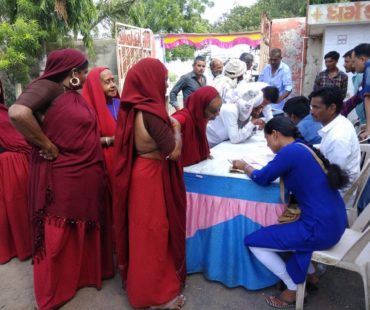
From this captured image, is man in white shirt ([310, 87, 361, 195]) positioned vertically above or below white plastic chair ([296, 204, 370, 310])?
above

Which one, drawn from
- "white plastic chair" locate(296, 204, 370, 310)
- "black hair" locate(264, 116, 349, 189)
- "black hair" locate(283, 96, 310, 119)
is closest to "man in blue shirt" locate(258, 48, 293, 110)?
"black hair" locate(283, 96, 310, 119)

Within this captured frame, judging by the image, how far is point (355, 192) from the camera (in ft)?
8.96

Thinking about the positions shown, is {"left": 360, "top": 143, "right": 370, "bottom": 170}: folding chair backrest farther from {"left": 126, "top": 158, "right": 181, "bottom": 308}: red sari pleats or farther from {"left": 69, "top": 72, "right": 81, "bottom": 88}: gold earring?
{"left": 69, "top": 72, "right": 81, "bottom": 88}: gold earring

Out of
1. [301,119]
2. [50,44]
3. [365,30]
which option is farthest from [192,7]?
[301,119]

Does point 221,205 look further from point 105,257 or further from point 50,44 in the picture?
point 50,44

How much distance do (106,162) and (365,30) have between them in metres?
6.28

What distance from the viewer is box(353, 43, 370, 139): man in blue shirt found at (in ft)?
10.2

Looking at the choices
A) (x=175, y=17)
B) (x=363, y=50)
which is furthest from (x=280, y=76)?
(x=175, y=17)

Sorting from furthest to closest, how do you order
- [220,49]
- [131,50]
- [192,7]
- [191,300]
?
[192,7] → [220,49] → [131,50] → [191,300]

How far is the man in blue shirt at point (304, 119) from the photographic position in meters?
3.06

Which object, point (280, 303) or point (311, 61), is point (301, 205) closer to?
point (280, 303)

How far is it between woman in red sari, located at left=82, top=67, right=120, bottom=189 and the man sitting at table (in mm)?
1085

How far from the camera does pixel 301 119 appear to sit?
319 cm

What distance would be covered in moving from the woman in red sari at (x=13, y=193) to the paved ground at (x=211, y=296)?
0.38 metres
